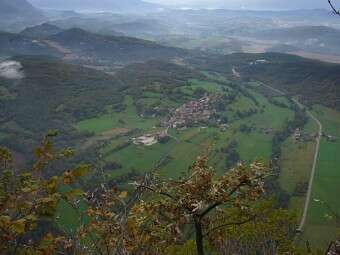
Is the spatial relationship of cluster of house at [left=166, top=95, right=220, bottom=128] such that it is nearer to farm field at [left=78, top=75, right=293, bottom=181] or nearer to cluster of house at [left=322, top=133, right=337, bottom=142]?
farm field at [left=78, top=75, right=293, bottom=181]

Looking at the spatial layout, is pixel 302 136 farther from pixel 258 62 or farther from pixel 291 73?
pixel 258 62

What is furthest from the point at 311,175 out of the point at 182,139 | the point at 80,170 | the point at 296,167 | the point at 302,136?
the point at 80,170

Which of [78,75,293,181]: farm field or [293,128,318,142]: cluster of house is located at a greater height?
[293,128,318,142]: cluster of house

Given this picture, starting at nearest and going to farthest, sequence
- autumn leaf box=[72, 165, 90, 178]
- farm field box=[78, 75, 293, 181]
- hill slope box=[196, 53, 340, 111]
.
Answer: autumn leaf box=[72, 165, 90, 178] → farm field box=[78, 75, 293, 181] → hill slope box=[196, 53, 340, 111]

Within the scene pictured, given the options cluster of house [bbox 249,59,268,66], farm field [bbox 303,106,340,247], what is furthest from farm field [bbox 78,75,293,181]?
cluster of house [bbox 249,59,268,66]

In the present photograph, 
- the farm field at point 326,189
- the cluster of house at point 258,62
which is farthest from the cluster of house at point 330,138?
the cluster of house at point 258,62

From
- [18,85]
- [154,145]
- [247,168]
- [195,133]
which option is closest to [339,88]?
[195,133]
